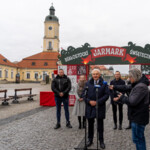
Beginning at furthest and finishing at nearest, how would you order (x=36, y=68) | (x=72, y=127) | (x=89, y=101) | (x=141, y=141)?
(x=36, y=68), (x=72, y=127), (x=89, y=101), (x=141, y=141)

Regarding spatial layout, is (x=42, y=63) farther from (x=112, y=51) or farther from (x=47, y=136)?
(x=47, y=136)

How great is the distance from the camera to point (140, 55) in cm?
1016

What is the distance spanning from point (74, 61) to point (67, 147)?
7053 millimetres

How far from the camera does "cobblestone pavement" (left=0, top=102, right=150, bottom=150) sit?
4.62 meters

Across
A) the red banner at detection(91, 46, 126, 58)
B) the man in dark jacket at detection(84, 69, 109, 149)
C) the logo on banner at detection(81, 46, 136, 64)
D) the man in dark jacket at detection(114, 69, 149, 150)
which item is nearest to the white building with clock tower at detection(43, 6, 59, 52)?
the logo on banner at detection(81, 46, 136, 64)

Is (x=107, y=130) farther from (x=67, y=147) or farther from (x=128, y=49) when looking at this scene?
(x=128, y=49)

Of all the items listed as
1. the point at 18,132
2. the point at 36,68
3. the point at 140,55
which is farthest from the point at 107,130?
the point at 36,68

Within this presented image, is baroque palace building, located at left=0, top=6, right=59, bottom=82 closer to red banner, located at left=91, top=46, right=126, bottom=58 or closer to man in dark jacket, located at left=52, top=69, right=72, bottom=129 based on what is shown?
red banner, located at left=91, top=46, right=126, bottom=58

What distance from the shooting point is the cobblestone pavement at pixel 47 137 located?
182 inches

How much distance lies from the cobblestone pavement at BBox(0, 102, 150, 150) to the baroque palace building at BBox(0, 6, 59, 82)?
50.4 metres

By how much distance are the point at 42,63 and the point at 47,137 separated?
57416 millimetres

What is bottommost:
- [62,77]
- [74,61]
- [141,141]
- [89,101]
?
[141,141]

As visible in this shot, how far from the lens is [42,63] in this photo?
2432 inches

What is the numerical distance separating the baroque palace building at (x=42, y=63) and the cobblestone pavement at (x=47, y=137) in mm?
50396
